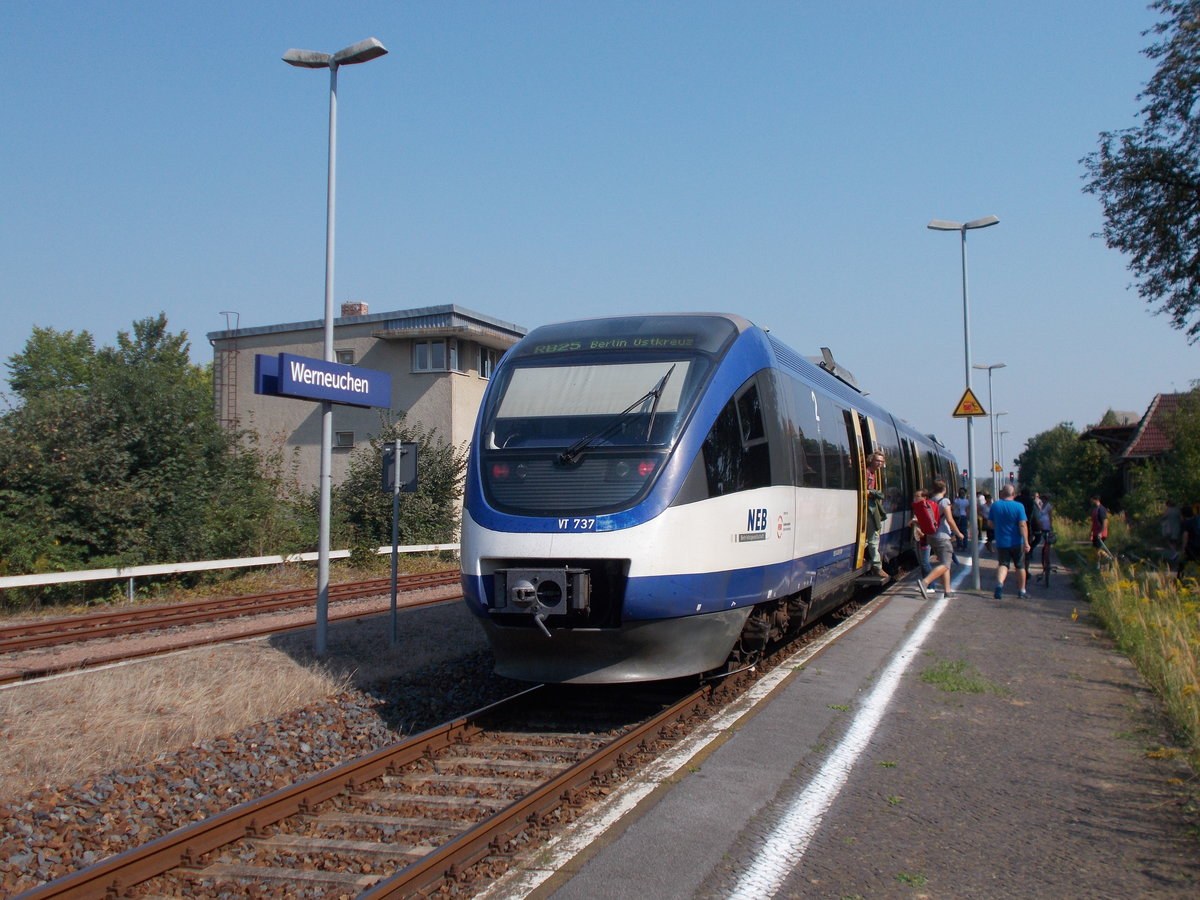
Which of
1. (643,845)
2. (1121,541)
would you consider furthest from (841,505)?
(1121,541)

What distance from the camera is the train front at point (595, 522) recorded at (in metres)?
6.77

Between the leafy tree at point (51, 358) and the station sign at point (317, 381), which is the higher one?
the leafy tree at point (51, 358)

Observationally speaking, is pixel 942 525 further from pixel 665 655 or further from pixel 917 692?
pixel 665 655

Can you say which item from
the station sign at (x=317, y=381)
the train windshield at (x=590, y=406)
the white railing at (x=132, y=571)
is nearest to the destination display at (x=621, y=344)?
the train windshield at (x=590, y=406)

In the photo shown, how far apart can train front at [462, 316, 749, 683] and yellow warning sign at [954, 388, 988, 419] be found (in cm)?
1030

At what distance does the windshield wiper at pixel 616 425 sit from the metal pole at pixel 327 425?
150 inches

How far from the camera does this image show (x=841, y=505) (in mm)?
10789

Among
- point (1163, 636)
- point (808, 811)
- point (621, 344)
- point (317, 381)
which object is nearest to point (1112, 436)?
point (1163, 636)

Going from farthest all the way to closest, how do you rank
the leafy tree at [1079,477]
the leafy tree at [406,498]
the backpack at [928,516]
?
the leafy tree at [1079,477]
the leafy tree at [406,498]
the backpack at [928,516]

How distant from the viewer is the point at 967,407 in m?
16.8

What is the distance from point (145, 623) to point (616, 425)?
919 cm

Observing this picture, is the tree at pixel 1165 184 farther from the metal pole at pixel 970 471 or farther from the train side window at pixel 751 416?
the train side window at pixel 751 416

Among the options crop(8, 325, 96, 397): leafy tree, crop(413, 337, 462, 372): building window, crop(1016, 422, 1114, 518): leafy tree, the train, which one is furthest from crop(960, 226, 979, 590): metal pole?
crop(8, 325, 96, 397): leafy tree

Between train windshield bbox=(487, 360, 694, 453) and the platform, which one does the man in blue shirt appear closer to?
the platform
